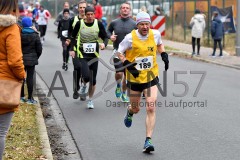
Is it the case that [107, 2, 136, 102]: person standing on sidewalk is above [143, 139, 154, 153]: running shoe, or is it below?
above

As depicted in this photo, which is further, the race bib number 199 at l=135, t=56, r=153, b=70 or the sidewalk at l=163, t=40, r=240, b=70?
the sidewalk at l=163, t=40, r=240, b=70

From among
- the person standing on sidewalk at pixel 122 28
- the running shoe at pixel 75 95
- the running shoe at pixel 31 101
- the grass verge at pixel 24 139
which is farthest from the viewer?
the running shoe at pixel 75 95

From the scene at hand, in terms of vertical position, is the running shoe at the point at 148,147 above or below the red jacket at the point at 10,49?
below

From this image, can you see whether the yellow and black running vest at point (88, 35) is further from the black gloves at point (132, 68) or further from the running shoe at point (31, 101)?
the black gloves at point (132, 68)

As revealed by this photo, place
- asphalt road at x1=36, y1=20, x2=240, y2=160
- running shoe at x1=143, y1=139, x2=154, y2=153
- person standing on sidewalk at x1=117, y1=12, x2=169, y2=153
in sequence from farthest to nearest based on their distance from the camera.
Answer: person standing on sidewalk at x1=117, y1=12, x2=169, y2=153 → asphalt road at x1=36, y1=20, x2=240, y2=160 → running shoe at x1=143, y1=139, x2=154, y2=153

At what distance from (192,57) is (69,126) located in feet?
47.5

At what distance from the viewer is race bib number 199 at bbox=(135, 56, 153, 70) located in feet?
28.5

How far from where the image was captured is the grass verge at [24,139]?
25.6 ft

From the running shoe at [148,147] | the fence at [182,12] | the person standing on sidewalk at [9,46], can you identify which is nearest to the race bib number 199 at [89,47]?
the running shoe at [148,147]

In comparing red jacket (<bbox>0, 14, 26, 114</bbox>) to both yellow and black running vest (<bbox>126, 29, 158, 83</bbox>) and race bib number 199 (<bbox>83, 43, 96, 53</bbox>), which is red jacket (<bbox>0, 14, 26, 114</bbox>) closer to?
yellow and black running vest (<bbox>126, 29, 158, 83</bbox>)

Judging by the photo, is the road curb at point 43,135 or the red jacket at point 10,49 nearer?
the red jacket at point 10,49

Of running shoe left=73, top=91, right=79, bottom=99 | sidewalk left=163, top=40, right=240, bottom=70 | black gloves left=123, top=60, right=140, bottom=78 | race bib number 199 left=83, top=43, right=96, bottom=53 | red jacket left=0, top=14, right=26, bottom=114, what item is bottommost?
sidewalk left=163, top=40, right=240, bottom=70

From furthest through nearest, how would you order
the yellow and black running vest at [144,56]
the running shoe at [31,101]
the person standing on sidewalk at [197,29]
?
the person standing on sidewalk at [197,29] → the running shoe at [31,101] → the yellow and black running vest at [144,56]

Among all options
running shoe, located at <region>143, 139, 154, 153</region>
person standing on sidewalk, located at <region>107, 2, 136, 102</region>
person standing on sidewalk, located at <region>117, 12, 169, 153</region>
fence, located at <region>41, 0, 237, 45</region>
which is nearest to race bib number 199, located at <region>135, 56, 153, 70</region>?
person standing on sidewalk, located at <region>117, 12, 169, 153</region>
